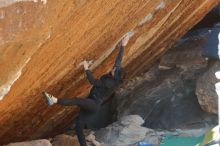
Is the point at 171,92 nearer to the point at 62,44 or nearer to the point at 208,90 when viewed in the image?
the point at 208,90

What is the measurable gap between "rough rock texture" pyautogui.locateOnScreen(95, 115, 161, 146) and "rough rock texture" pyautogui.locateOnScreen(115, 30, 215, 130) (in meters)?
0.38

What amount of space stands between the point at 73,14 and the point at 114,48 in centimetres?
243

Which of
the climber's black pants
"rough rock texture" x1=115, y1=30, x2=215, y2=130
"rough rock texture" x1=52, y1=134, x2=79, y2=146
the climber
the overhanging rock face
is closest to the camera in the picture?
the overhanging rock face

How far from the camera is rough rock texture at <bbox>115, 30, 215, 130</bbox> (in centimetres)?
936

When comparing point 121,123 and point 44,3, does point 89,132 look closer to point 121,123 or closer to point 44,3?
point 121,123

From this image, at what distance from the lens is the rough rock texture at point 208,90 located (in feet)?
28.8

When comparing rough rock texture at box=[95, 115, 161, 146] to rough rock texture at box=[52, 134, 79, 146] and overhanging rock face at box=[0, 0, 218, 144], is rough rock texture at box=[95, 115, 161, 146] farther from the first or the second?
overhanging rock face at box=[0, 0, 218, 144]

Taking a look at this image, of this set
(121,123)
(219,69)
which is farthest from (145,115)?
(219,69)

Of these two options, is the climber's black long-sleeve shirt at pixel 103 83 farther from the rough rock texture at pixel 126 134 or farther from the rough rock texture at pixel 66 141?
the rough rock texture at pixel 126 134

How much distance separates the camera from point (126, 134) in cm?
889

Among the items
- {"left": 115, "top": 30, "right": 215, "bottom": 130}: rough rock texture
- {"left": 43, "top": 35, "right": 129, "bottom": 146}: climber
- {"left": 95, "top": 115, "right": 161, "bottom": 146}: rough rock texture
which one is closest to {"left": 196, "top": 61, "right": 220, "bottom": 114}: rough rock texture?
{"left": 115, "top": 30, "right": 215, "bottom": 130}: rough rock texture

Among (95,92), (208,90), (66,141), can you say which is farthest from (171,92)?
(95,92)

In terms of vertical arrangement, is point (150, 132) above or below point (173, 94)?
below

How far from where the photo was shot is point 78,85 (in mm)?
8070
